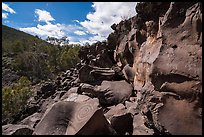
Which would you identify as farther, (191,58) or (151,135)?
(151,135)

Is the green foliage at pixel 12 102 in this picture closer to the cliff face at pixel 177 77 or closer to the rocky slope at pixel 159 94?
the rocky slope at pixel 159 94

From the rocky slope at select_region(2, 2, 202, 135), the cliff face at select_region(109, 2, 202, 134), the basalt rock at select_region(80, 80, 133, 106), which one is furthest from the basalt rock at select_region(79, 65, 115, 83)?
the cliff face at select_region(109, 2, 202, 134)

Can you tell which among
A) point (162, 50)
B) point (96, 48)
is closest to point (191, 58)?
point (162, 50)

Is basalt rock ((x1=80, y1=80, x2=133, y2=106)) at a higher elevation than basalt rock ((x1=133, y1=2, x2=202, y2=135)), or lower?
lower

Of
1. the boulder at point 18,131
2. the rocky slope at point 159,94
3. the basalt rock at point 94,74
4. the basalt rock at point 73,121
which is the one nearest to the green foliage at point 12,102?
the basalt rock at point 94,74

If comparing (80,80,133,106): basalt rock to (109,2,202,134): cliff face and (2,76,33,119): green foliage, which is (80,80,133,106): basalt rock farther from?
(2,76,33,119): green foliage

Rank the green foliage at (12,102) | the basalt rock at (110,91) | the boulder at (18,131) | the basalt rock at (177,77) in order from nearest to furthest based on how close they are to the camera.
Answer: the basalt rock at (177,77) < the boulder at (18,131) < the basalt rock at (110,91) < the green foliage at (12,102)

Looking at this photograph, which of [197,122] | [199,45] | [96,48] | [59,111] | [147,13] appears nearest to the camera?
[197,122]

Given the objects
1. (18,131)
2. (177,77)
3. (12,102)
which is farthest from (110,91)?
(12,102)

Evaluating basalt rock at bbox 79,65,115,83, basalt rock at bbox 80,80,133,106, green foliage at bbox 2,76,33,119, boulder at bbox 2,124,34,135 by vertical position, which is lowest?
green foliage at bbox 2,76,33,119

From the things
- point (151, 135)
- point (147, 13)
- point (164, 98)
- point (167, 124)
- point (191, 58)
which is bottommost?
point (151, 135)

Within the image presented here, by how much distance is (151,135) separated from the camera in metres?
6.68

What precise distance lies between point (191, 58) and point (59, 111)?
4.41 meters

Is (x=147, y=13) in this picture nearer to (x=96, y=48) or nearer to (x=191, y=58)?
(x=191, y=58)
